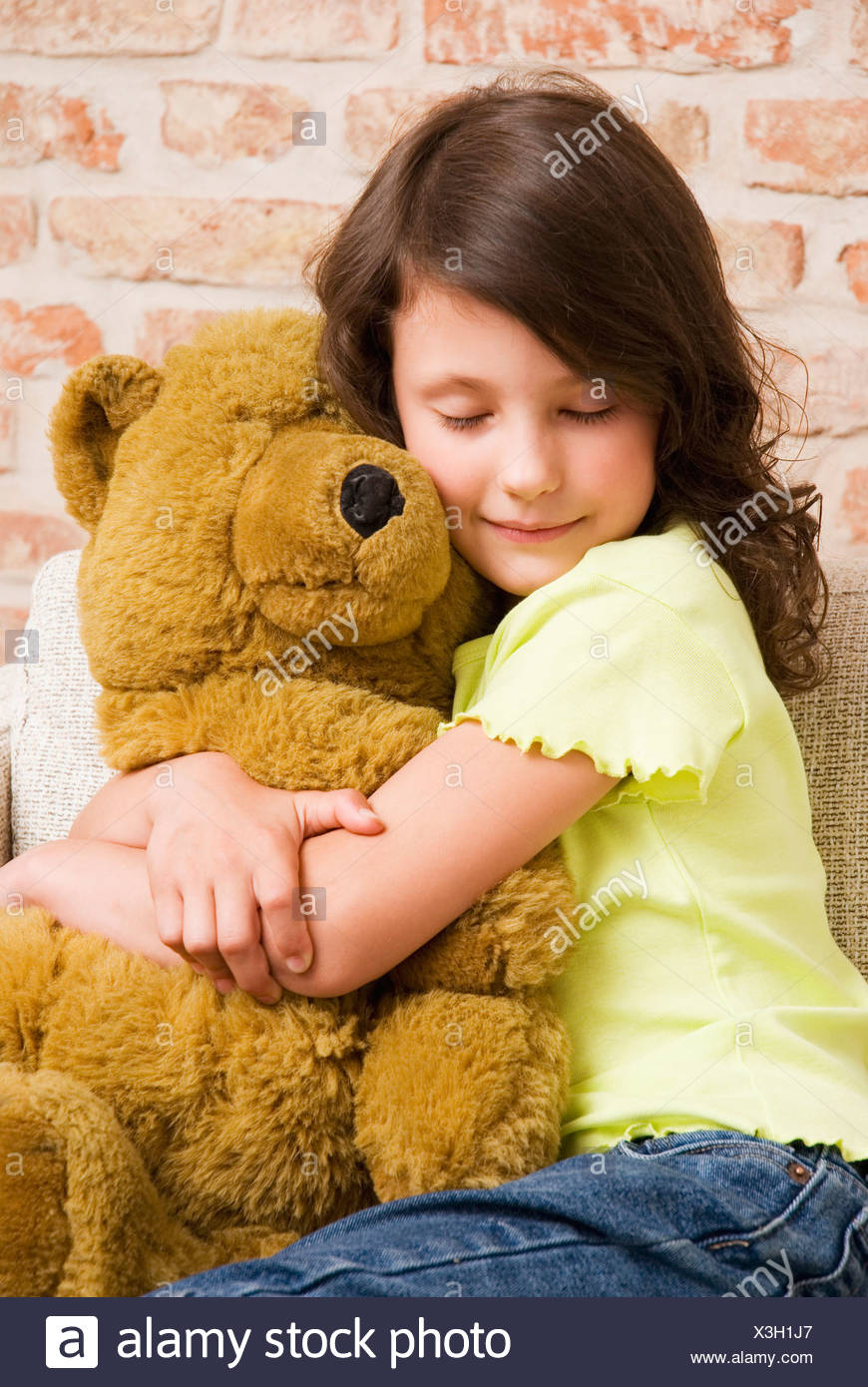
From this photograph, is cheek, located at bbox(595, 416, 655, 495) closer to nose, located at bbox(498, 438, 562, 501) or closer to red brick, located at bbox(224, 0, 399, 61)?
nose, located at bbox(498, 438, 562, 501)

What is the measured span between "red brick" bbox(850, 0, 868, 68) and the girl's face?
2.05ft

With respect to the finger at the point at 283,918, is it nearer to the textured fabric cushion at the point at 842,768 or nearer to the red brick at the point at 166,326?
the textured fabric cushion at the point at 842,768

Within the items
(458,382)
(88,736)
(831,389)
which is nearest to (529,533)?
(458,382)

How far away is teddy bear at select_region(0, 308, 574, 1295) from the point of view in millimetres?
678

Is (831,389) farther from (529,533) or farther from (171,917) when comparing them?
(171,917)

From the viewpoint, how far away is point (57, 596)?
3.76 ft

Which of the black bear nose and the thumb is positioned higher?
the black bear nose

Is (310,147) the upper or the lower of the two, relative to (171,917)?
upper

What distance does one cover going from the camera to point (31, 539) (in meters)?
1.45

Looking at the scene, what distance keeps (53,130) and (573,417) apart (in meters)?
0.81

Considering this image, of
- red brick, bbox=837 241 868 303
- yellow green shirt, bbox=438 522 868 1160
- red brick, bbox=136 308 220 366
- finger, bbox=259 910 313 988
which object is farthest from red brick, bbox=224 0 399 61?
finger, bbox=259 910 313 988

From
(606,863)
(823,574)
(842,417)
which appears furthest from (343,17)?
(606,863)

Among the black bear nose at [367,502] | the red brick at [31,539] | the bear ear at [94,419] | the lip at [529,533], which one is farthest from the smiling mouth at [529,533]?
the red brick at [31,539]

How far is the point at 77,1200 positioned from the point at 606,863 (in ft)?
1.15
